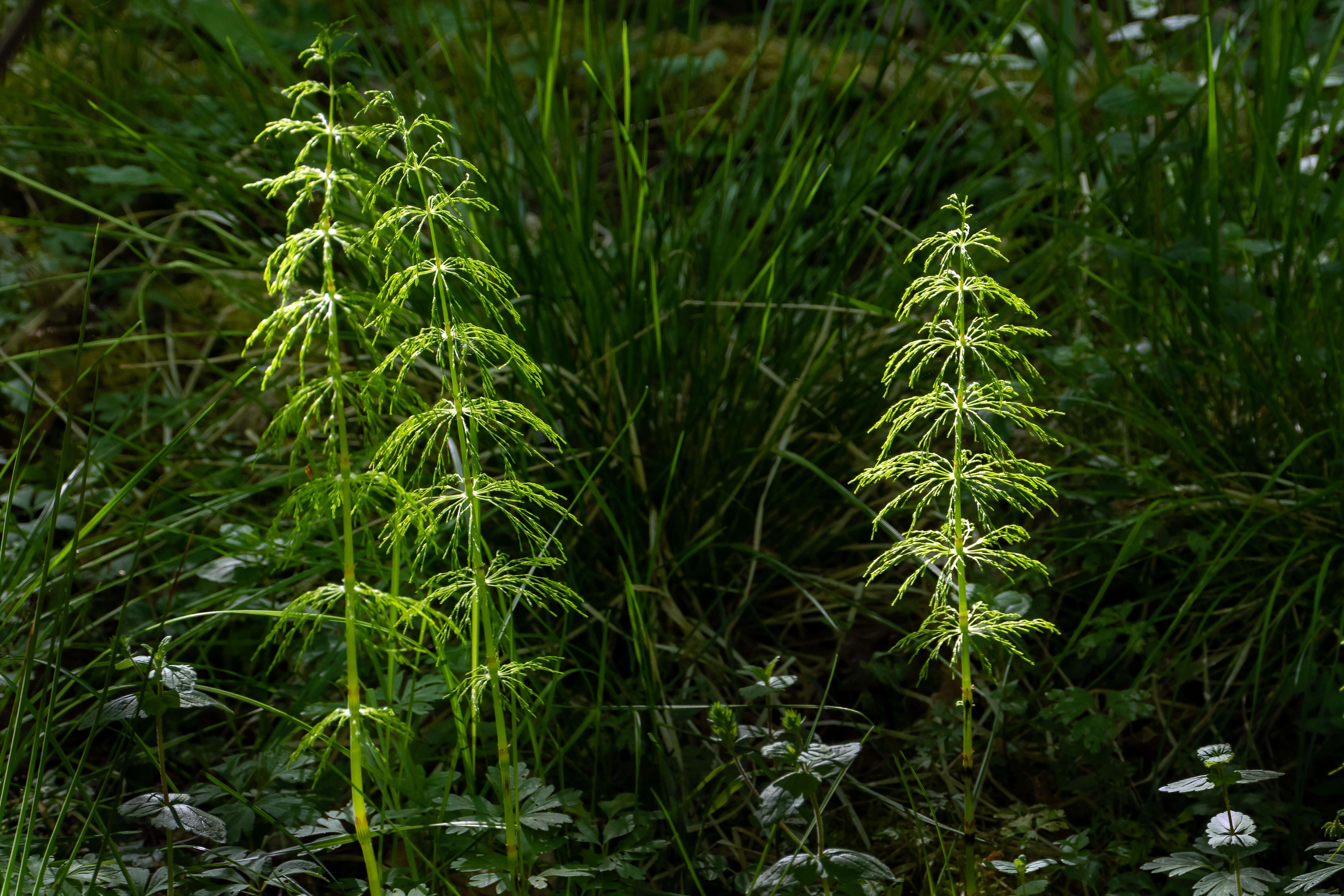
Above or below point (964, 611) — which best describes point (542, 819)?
below

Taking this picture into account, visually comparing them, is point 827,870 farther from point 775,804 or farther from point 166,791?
point 166,791

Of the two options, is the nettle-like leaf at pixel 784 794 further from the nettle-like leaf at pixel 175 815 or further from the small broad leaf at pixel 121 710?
the small broad leaf at pixel 121 710

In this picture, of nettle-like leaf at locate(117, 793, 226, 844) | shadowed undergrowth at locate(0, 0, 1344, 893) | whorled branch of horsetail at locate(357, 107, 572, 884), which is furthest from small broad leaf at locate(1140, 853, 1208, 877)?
nettle-like leaf at locate(117, 793, 226, 844)

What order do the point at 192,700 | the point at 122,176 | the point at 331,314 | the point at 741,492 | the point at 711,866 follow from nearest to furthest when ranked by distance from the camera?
1. the point at 331,314
2. the point at 192,700
3. the point at 711,866
4. the point at 741,492
5. the point at 122,176

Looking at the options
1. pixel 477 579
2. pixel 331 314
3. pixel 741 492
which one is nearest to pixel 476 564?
pixel 477 579

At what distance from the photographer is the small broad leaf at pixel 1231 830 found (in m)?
1.00

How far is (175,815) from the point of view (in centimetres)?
101

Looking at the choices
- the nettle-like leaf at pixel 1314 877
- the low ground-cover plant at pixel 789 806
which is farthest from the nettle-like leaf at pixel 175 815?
the nettle-like leaf at pixel 1314 877

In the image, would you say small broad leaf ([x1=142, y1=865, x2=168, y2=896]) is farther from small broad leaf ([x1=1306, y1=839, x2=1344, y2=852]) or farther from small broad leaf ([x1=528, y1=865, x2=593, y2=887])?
small broad leaf ([x1=1306, y1=839, x2=1344, y2=852])

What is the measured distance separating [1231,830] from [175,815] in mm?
1027

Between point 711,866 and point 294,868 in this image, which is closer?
point 294,868

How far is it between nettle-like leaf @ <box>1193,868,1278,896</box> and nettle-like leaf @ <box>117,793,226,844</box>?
96cm

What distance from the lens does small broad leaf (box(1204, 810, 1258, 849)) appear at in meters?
1.00

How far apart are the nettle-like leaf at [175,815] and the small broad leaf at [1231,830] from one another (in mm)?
963
